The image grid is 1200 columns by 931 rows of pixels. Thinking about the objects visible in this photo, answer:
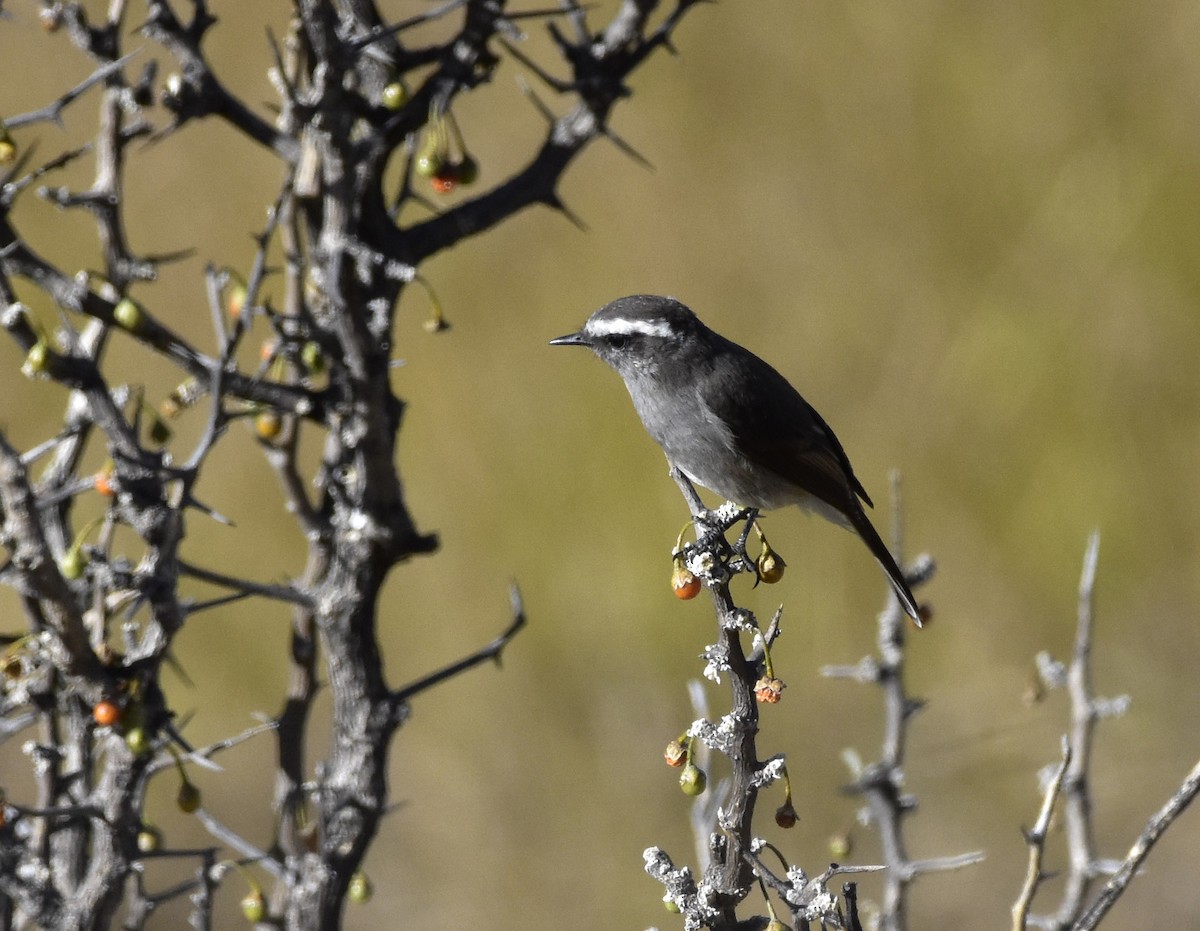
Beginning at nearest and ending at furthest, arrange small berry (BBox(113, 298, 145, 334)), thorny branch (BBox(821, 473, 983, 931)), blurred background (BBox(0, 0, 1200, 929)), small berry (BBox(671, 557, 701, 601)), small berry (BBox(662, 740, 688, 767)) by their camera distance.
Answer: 1. small berry (BBox(662, 740, 688, 767))
2. small berry (BBox(671, 557, 701, 601))
3. small berry (BBox(113, 298, 145, 334))
4. thorny branch (BBox(821, 473, 983, 931))
5. blurred background (BBox(0, 0, 1200, 929))

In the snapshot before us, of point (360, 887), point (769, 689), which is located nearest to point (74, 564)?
point (360, 887)

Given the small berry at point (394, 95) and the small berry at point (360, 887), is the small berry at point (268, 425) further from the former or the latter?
the small berry at point (360, 887)

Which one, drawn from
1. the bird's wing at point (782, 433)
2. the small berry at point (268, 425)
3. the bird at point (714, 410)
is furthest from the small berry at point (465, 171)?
the bird's wing at point (782, 433)

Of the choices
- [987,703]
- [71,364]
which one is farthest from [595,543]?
[71,364]

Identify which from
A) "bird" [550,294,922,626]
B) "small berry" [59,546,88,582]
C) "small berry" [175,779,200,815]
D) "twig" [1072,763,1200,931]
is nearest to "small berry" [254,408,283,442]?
"small berry" [59,546,88,582]

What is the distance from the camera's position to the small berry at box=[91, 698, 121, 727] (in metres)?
3.26

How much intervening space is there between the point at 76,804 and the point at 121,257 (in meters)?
1.42

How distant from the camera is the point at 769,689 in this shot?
2.68 m

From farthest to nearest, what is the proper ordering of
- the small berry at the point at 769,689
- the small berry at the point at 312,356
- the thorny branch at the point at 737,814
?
the small berry at the point at 312,356 < the small berry at the point at 769,689 < the thorny branch at the point at 737,814

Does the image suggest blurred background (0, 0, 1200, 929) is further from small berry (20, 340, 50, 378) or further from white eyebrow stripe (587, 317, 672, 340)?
small berry (20, 340, 50, 378)

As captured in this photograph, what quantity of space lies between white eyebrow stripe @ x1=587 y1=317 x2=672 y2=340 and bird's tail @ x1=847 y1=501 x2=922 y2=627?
0.90 meters

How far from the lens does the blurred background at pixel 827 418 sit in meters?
8.08

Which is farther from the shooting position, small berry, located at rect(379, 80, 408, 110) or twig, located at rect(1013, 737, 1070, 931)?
small berry, located at rect(379, 80, 408, 110)

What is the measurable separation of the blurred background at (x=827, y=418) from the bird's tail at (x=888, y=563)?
3178mm
